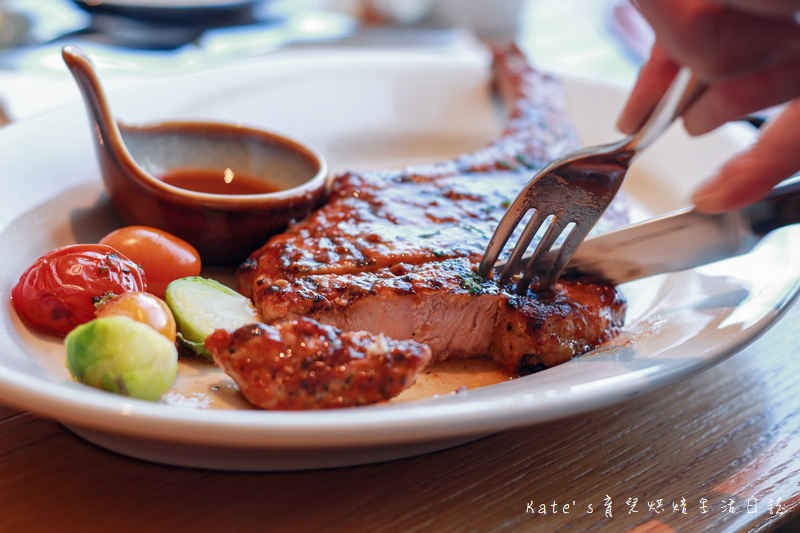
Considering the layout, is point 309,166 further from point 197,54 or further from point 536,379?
point 197,54

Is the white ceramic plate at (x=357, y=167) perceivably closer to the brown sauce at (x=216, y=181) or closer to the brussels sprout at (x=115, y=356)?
the brussels sprout at (x=115, y=356)

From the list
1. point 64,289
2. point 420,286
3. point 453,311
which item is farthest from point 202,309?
point 453,311

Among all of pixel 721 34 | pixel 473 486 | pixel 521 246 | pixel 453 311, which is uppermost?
pixel 721 34

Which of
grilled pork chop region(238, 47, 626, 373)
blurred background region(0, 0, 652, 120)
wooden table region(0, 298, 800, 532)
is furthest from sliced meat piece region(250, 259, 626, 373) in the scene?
blurred background region(0, 0, 652, 120)

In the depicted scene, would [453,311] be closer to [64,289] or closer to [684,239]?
[684,239]

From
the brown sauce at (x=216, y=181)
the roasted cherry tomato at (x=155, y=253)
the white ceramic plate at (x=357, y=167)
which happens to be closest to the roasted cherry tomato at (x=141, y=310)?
the white ceramic plate at (x=357, y=167)

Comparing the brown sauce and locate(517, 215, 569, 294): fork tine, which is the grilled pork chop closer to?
locate(517, 215, 569, 294): fork tine

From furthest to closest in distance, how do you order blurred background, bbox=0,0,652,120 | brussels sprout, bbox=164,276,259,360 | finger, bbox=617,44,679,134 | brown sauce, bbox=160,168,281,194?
blurred background, bbox=0,0,652,120 < brown sauce, bbox=160,168,281,194 < finger, bbox=617,44,679,134 < brussels sprout, bbox=164,276,259,360
